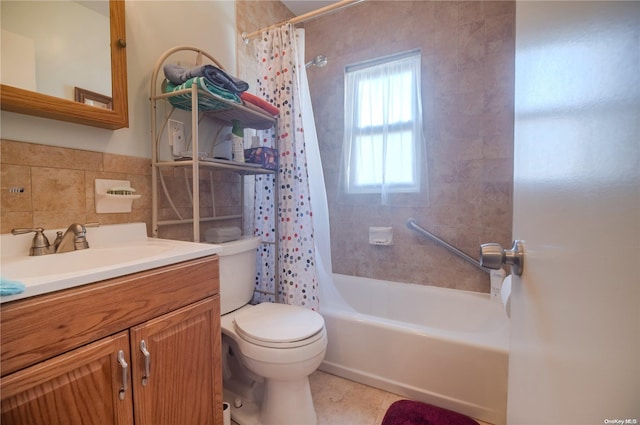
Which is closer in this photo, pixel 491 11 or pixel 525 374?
pixel 525 374

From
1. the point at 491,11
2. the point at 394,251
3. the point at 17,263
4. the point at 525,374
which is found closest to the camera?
the point at 525,374

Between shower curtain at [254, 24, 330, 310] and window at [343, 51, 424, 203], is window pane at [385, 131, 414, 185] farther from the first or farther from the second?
shower curtain at [254, 24, 330, 310]

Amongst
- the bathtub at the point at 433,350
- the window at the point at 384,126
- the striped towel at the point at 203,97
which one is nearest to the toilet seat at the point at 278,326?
the bathtub at the point at 433,350

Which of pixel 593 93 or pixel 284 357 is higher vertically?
pixel 593 93

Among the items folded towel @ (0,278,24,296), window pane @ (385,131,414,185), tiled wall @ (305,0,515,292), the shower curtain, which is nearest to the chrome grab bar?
tiled wall @ (305,0,515,292)

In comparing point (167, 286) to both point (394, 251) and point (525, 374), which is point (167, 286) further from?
point (394, 251)

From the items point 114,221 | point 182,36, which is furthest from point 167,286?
point 182,36

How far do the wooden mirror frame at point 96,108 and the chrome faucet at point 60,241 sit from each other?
1.30 feet

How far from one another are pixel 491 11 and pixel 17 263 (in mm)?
2678

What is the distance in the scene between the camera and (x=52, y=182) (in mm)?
992

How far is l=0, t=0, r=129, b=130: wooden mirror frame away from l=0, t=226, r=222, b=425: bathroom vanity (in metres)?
0.68

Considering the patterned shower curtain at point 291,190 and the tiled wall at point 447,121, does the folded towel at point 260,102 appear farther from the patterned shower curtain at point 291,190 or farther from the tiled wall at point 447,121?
the tiled wall at point 447,121

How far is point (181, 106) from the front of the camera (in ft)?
4.50

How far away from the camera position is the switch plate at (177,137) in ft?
4.44
